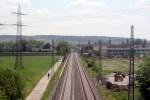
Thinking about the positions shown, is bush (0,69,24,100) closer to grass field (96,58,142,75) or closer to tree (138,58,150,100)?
tree (138,58,150,100)

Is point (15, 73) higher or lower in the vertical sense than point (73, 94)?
higher

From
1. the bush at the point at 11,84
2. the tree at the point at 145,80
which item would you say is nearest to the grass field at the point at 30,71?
the bush at the point at 11,84

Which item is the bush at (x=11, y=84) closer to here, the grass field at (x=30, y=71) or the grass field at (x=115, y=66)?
the grass field at (x=30, y=71)

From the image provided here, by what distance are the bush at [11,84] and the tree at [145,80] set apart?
13521 millimetres

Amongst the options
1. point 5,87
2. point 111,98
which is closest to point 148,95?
point 111,98

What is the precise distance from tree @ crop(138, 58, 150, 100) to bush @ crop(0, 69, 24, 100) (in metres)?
13.5

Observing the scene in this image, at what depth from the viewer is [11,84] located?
142ft

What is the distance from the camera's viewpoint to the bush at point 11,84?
→ 42938 mm

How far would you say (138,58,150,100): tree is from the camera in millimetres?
41531

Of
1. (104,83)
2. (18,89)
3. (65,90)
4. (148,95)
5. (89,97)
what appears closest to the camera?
(148,95)

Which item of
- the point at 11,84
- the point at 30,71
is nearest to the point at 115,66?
the point at 30,71

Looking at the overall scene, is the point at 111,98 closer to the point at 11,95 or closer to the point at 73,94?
the point at 73,94

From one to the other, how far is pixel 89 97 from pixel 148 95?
29.3 ft

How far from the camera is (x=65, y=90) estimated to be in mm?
55531
